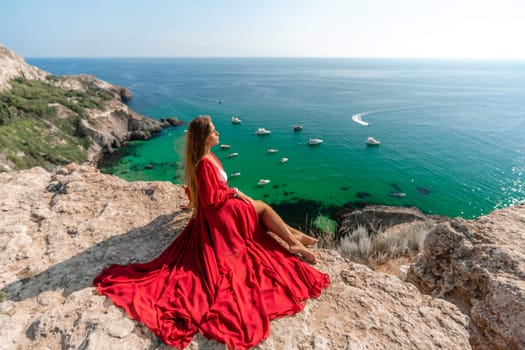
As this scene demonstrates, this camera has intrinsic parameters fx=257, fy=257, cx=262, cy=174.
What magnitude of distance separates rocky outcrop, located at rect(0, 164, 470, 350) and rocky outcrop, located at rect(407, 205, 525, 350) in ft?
1.12

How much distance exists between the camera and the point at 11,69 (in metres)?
43.2

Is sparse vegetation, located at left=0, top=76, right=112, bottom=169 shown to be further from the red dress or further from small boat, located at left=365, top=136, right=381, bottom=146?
small boat, located at left=365, top=136, right=381, bottom=146

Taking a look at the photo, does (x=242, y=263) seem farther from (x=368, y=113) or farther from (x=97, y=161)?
(x=368, y=113)

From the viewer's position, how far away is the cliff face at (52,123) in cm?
2666

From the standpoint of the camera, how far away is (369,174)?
1123 inches

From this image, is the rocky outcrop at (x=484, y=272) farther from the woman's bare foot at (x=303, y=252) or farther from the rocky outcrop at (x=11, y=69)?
the rocky outcrop at (x=11, y=69)

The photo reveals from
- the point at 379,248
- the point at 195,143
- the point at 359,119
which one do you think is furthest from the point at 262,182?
the point at 359,119

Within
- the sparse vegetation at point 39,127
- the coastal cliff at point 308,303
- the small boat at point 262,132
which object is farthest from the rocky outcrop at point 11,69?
the coastal cliff at point 308,303

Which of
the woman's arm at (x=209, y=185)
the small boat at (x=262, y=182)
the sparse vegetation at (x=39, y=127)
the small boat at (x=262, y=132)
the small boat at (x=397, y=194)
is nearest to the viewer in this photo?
the woman's arm at (x=209, y=185)

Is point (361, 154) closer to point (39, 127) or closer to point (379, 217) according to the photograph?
point (379, 217)

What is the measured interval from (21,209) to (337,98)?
2778 inches

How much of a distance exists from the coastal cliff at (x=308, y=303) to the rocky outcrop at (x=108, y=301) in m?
0.01

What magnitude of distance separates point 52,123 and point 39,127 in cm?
234

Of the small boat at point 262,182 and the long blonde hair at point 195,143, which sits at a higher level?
the long blonde hair at point 195,143
